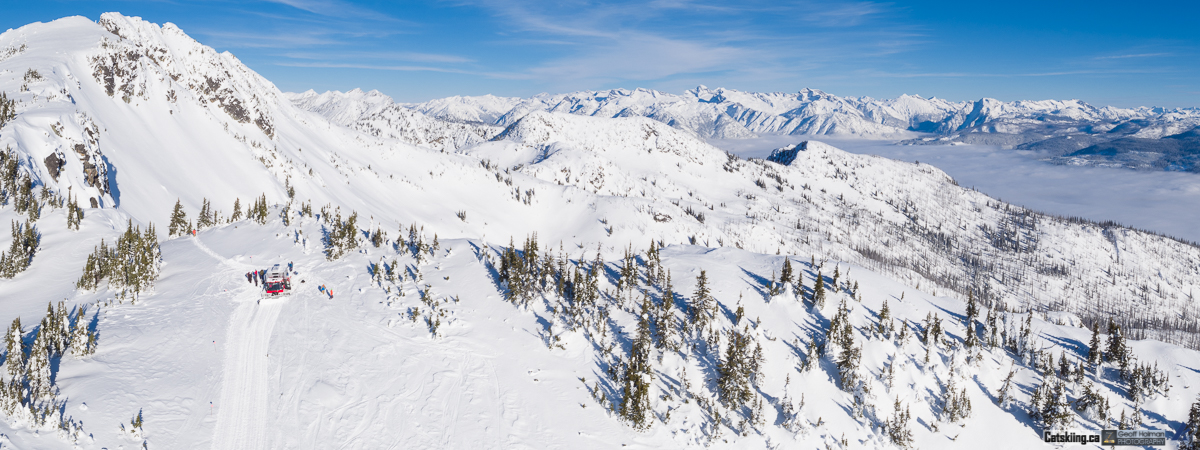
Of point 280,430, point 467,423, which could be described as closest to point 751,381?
point 467,423

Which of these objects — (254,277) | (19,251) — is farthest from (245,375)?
(19,251)

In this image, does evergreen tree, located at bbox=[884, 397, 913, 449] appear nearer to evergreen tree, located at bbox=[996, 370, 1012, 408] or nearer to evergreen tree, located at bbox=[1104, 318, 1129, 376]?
evergreen tree, located at bbox=[996, 370, 1012, 408]

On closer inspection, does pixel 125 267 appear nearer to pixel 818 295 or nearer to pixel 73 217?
pixel 73 217

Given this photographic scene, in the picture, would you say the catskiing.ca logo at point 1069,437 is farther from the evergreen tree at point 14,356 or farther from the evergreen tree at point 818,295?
the evergreen tree at point 14,356

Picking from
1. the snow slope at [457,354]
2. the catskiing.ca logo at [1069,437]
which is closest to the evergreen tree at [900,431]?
the snow slope at [457,354]

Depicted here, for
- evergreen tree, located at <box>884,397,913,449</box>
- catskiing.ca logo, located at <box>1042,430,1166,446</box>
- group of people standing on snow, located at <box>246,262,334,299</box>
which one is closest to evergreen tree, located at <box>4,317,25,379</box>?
group of people standing on snow, located at <box>246,262,334,299</box>

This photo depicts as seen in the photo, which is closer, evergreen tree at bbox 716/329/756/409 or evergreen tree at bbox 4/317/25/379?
evergreen tree at bbox 4/317/25/379
